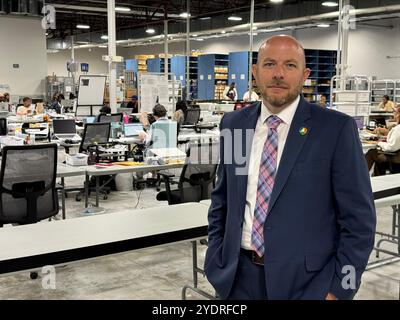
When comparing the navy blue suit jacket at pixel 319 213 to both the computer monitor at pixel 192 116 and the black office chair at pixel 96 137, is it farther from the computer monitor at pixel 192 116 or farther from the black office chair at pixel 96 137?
the computer monitor at pixel 192 116

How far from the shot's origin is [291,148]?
1.72 metres

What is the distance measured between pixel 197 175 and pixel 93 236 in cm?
236

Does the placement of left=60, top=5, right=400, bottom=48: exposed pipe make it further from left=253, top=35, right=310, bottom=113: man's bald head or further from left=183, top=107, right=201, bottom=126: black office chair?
left=253, top=35, right=310, bottom=113: man's bald head

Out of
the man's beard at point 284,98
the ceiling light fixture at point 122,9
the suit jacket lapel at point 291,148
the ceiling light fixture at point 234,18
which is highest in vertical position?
the ceiling light fixture at point 122,9

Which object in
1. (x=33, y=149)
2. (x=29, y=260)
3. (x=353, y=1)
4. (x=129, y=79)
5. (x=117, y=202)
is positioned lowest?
(x=117, y=202)

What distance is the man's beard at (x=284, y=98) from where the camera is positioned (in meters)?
1.74

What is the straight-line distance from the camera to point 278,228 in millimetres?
1703

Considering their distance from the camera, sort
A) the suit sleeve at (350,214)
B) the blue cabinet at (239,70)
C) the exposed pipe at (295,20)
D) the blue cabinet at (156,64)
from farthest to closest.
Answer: the blue cabinet at (156,64) → the blue cabinet at (239,70) → the exposed pipe at (295,20) → the suit sleeve at (350,214)

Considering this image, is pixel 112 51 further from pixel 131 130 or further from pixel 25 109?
pixel 25 109

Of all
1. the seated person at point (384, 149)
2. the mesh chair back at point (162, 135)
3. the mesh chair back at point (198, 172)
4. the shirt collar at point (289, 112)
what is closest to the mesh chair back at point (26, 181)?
the mesh chair back at point (198, 172)

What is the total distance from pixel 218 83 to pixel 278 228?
784 inches

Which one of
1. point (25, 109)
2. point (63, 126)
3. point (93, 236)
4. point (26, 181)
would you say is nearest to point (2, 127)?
point (63, 126)
